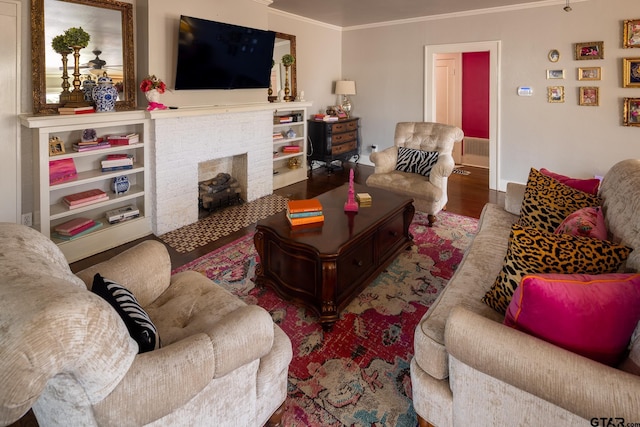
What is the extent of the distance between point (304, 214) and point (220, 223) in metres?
1.84

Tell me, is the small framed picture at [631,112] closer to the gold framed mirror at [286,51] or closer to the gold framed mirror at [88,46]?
the gold framed mirror at [286,51]

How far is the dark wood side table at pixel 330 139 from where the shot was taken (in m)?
6.14

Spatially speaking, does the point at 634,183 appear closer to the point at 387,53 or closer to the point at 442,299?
the point at 442,299

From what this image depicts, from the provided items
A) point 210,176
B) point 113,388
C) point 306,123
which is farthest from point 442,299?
point 306,123

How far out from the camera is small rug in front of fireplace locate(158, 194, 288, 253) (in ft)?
12.0

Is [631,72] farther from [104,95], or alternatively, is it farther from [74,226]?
[74,226]

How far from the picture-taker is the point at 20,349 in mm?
793

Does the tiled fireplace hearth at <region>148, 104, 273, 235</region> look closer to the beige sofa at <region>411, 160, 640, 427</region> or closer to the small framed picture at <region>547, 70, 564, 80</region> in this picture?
the beige sofa at <region>411, 160, 640, 427</region>

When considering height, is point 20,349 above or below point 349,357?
above

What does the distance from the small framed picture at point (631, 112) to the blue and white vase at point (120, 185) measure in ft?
18.2

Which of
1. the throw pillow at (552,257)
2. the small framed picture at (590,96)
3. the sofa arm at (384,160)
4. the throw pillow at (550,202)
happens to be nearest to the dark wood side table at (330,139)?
the sofa arm at (384,160)

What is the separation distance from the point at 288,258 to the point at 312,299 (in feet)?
0.99

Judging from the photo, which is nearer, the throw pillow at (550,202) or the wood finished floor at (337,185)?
the throw pillow at (550,202)

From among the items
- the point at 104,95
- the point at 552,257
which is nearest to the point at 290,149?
the point at 104,95
